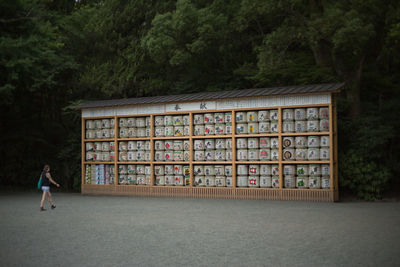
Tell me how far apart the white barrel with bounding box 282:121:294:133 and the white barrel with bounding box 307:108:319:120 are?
0.62 metres

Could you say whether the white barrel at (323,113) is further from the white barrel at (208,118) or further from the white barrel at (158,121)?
the white barrel at (158,121)

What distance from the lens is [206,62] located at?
2333 cm

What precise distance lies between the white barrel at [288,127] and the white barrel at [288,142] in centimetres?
24

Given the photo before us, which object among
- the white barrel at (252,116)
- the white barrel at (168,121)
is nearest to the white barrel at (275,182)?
the white barrel at (252,116)

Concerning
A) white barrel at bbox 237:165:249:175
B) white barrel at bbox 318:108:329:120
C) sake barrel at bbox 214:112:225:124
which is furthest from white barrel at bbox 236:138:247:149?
white barrel at bbox 318:108:329:120

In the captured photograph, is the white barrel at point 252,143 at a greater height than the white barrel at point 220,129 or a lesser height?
lesser

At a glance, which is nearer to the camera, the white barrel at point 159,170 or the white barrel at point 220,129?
the white barrel at point 220,129

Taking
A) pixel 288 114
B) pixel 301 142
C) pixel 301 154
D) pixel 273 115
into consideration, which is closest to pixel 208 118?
pixel 273 115

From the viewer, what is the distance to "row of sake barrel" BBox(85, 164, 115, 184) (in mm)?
17548

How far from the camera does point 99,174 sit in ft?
58.3

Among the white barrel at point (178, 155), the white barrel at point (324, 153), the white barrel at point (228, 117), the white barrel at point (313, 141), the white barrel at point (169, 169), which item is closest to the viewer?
the white barrel at point (324, 153)

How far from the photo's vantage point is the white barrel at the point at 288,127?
1452cm

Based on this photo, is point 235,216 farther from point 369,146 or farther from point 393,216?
point 369,146

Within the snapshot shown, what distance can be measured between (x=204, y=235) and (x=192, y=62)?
16079 mm
